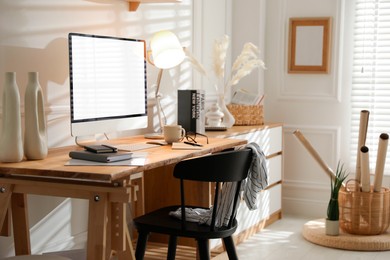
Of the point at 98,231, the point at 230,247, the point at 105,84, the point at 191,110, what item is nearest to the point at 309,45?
the point at 191,110

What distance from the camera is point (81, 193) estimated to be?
2.58m

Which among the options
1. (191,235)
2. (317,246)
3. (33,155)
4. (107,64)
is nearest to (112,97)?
(107,64)

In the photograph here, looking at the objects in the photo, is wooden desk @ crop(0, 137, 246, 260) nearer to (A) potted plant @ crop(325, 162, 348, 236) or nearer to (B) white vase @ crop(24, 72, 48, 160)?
(B) white vase @ crop(24, 72, 48, 160)

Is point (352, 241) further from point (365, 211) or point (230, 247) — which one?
point (230, 247)

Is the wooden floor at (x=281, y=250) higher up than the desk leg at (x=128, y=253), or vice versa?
the desk leg at (x=128, y=253)

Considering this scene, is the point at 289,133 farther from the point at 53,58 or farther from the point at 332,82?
the point at 53,58

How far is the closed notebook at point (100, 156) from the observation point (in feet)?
8.77

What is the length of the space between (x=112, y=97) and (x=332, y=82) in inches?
85.0

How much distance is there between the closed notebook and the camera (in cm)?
267

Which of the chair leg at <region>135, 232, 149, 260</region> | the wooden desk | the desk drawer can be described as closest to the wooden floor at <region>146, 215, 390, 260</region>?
the desk drawer

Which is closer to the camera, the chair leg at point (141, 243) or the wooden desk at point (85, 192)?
the wooden desk at point (85, 192)

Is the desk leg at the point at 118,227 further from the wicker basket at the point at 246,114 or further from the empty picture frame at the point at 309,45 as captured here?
the empty picture frame at the point at 309,45

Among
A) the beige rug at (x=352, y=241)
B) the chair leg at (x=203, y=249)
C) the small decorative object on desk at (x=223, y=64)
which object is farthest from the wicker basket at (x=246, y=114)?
the chair leg at (x=203, y=249)

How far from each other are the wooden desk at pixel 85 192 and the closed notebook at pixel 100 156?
0.05 metres
